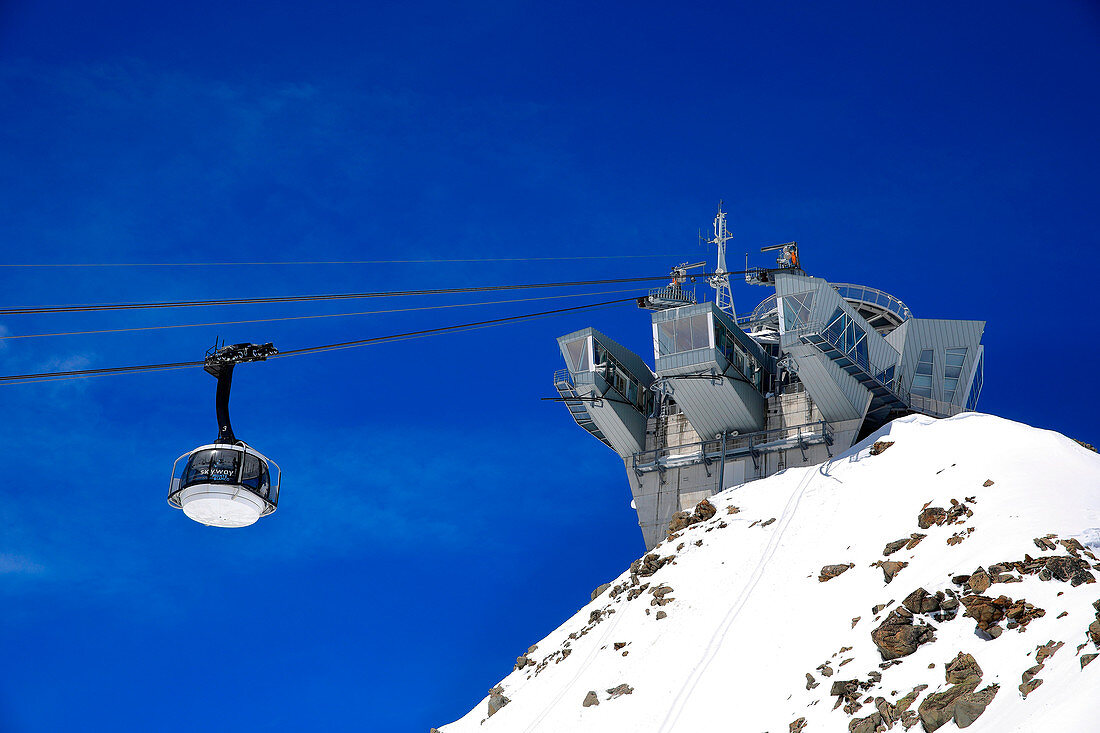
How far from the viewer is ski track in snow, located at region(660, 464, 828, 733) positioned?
33.7 metres

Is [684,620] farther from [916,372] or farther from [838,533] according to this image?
[916,372]

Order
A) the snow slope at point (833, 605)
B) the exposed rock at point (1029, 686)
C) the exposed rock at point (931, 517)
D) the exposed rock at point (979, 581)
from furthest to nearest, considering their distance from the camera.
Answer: the exposed rock at point (931, 517), the exposed rock at point (979, 581), the snow slope at point (833, 605), the exposed rock at point (1029, 686)

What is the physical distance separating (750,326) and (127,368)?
41.7m

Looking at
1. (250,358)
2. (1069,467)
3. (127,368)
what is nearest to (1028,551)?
(1069,467)

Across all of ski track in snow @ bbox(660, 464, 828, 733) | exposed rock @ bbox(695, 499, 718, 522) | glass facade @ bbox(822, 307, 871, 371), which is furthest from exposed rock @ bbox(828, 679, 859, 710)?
glass facade @ bbox(822, 307, 871, 371)

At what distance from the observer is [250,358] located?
840 inches

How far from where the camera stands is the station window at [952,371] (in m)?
49.3

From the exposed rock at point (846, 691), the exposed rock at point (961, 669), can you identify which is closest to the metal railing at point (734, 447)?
the exposed rock at point (846, 691)

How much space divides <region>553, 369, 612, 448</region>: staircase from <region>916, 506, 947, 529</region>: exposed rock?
67.5 ft

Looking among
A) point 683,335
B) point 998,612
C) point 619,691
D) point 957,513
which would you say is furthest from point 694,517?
point 998,612

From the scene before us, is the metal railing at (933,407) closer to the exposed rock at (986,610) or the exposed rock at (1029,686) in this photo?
the exposed rock at (986,610)

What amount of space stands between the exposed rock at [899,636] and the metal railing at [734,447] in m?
19.8

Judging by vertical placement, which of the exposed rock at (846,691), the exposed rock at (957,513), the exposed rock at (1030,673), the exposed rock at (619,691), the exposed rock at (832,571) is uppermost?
the exposed rock at (957,513)

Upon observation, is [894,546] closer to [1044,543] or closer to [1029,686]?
[1044,543]
